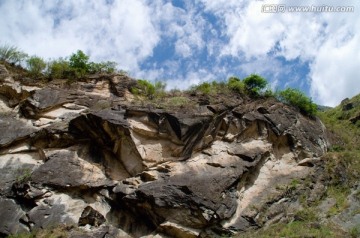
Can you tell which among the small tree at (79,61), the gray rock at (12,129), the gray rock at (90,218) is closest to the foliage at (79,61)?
the small tree at (79,61)

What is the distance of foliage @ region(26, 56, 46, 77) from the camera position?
20125 mm

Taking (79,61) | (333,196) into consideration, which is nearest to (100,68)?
(79,61)

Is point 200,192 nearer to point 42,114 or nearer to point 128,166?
point 128,166

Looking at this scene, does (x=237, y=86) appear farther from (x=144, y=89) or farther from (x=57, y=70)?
(x=57, y=70)

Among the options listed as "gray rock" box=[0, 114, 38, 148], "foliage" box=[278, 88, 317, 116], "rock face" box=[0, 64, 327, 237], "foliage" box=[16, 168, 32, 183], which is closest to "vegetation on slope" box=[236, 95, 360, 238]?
"rock face" box=[0, 64, 327, 237]

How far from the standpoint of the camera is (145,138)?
16703 mm

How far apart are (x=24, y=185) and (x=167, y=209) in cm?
585

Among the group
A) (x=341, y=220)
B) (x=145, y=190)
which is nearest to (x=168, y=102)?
(x=145, y=190)

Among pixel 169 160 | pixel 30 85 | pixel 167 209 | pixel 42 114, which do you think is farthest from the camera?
pixel 30 85

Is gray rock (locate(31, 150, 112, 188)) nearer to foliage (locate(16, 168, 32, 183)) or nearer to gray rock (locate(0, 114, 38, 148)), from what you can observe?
foliage (locate(16, 168, 32, 183))

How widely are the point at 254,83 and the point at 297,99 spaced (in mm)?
2617

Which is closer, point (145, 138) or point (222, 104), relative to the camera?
point (145, 138)

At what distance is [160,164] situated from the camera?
52.9 feet

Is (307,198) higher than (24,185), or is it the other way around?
(307,198)
